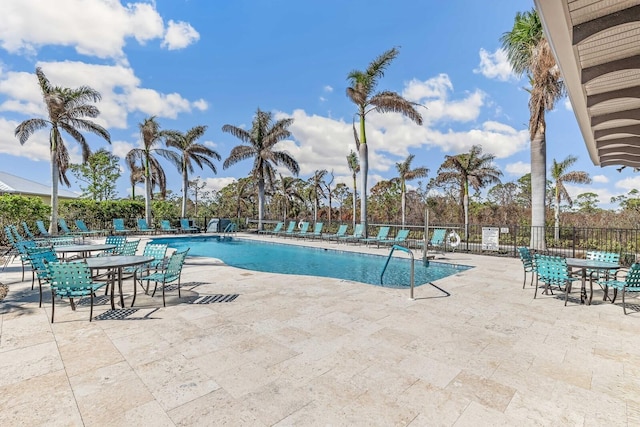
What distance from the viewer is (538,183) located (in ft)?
36.1

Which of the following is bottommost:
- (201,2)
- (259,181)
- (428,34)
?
(259,181)

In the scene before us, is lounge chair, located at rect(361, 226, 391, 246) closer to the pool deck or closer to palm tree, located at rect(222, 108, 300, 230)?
the pool deck

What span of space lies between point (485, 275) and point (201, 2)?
11.6 meters

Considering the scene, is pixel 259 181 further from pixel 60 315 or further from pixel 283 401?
pixel 283 401

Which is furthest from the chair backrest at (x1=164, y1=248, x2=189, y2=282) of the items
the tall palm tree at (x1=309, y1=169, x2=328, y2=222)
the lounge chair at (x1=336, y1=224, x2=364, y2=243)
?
the tall palm tree at (x1=309, y1=169, x2=328, y2=222)

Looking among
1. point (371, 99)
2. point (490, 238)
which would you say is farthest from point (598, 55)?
point (371, 99)

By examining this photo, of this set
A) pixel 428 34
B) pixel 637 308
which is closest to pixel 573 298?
pixel 637 308

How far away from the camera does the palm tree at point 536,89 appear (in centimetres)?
998

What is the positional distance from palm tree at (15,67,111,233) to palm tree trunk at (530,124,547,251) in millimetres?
19553

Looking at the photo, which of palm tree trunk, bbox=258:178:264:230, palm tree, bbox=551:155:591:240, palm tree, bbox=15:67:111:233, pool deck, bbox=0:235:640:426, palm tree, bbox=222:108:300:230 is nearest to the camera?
pool deck, bbox=0:235:640:426

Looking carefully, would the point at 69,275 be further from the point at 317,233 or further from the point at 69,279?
the point at 317,233

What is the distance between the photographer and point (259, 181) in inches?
804

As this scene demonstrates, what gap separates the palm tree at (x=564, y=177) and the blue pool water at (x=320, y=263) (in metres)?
16.5

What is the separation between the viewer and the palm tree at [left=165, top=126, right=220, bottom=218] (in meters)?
21.2
